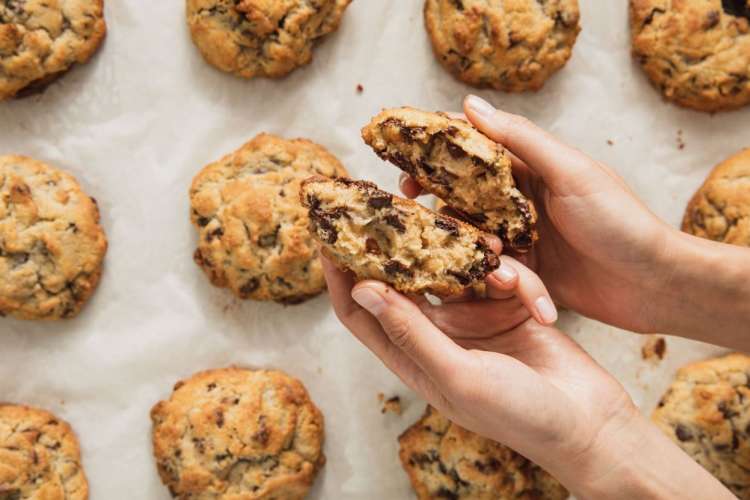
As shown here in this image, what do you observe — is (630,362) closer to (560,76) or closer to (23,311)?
(560,76)

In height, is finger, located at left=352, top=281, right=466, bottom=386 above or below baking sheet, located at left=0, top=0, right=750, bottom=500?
above

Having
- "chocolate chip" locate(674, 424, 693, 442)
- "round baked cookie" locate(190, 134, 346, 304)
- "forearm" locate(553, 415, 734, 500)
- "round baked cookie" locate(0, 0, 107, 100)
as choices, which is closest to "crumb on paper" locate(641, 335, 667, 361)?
"chocolate chip" locate(674, 424, 693, 442)

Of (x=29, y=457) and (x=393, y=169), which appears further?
(x=393, y=169)

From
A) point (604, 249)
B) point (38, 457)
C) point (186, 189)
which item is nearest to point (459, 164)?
point (604, 249)

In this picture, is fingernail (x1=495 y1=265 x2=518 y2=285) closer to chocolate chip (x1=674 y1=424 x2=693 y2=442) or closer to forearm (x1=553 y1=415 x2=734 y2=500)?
forearm (x1=553 y1=415 x2=734 y2=500)

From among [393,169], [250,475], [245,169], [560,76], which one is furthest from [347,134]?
[250,475]

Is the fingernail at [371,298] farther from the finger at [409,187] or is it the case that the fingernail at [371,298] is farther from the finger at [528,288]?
the finger at [409,187]

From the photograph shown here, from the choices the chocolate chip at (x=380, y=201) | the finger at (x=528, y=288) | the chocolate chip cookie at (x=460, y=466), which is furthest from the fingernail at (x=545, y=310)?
the chocolate chip cookie at (x=460, y=466)
